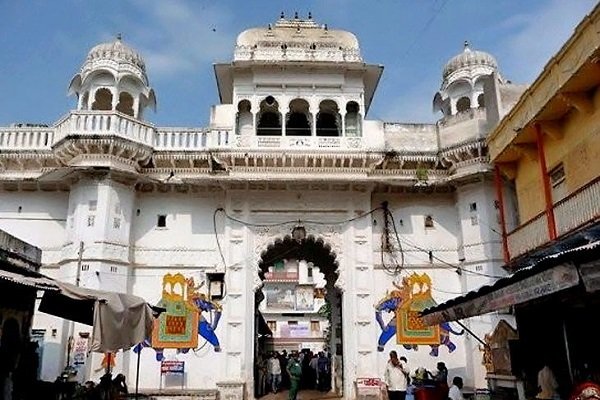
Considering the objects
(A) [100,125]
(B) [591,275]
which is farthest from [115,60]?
(B) [591,275]

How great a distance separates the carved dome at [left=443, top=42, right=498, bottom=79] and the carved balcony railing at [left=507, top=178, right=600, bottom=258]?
8.74 m

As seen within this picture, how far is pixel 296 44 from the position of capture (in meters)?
17.8

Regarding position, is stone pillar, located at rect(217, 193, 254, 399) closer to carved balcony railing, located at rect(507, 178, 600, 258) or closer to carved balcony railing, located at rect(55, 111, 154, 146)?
carved balcony railing, located at rect(55, 111, 154, 146)

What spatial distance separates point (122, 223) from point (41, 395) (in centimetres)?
599

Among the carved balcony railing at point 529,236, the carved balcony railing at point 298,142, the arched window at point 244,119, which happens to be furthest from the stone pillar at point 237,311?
the carved balcony railing at point 529,236

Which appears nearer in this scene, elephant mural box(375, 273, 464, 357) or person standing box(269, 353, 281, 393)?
elephant mural box(375, 273, 464, 357)

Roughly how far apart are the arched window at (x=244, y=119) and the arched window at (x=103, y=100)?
4.16 meters

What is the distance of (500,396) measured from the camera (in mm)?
10609

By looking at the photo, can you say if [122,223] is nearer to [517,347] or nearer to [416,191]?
[416,191]

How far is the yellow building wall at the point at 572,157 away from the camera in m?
9.80

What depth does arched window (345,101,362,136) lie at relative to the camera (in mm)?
17062

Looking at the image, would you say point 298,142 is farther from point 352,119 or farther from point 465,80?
point 465,80

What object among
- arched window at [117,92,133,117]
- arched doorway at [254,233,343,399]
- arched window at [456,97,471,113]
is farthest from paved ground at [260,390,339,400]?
arched window at [456,97,471,113]

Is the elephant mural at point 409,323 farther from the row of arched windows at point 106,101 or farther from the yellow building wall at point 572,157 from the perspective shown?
the row of arched windows at point 106,101
